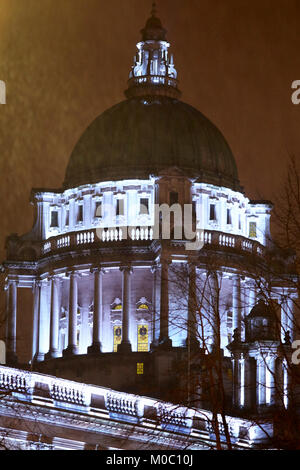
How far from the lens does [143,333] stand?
125 m

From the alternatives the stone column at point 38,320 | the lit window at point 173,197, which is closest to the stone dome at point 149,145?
the lit window at point 173,197

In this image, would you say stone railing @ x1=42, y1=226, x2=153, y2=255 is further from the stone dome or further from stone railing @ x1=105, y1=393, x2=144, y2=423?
stone railing @ x1=105, y1=393, x2=144, y2=423

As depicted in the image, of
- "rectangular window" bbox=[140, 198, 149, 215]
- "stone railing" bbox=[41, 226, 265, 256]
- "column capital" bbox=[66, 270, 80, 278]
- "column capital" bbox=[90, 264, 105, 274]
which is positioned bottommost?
"column capital" bbox=[90, 264, 105, 274]

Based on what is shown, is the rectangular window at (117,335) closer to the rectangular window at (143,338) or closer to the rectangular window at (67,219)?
the rectangular window at (143,338)

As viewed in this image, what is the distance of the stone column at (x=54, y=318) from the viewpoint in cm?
12644

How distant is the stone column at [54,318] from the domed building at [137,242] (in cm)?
10

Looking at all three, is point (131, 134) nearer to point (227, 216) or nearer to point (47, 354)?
point (227, 216)

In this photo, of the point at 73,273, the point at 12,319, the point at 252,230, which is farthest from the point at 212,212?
the point at 12,319

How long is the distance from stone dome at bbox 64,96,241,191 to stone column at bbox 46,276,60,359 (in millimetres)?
9569

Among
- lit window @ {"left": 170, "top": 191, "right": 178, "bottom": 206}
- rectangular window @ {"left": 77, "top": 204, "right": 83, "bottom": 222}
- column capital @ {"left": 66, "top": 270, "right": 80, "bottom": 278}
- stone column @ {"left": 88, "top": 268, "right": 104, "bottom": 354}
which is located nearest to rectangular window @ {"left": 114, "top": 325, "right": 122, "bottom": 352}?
stone column @ {"left": 88, "top": 268, "right": 104, "bottom": 354}

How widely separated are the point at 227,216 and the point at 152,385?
25467 mm

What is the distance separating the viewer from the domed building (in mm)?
117812

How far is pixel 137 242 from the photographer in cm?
12244
